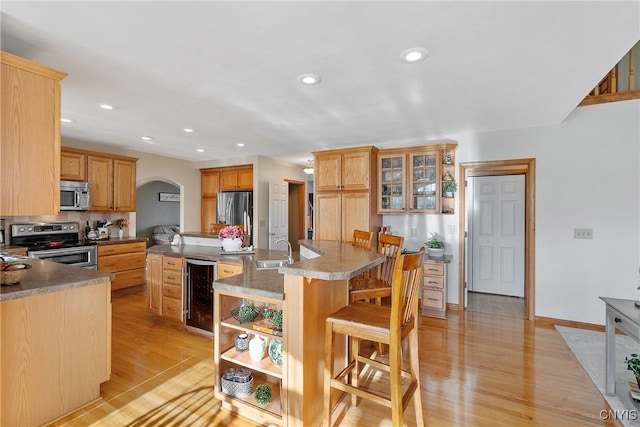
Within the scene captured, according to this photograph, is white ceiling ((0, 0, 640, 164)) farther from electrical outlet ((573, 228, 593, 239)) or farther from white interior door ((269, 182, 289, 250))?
white interior door ((269, 182, 289, 250))

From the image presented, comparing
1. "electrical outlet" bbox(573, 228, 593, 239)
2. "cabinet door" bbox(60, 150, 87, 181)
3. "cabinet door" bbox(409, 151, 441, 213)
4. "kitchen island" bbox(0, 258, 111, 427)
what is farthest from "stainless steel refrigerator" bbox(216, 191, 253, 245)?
"electrical outlet" bbox(573, 228, 593, 239)

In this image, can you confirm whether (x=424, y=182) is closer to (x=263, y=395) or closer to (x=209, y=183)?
(x=263, y=395)

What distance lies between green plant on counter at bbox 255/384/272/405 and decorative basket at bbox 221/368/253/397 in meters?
0.09

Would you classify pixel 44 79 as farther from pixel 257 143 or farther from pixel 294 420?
pixel 257 143

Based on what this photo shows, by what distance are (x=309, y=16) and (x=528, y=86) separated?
2.04m

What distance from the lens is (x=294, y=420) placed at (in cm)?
170

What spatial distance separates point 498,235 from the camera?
489cm

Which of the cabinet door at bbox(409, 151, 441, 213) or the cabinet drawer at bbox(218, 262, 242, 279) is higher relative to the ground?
the cabinet door at bbox(409, 151, 441, 213)

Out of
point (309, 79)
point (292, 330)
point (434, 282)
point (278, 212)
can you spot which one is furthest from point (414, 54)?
point (278, 212)

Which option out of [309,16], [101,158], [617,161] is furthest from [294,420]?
[101,158]

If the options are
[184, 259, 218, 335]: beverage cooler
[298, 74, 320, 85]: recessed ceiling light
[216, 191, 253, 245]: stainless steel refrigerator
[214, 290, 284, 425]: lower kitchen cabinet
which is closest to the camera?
[214, 290, 284, 425]: lower kitchen cabinet

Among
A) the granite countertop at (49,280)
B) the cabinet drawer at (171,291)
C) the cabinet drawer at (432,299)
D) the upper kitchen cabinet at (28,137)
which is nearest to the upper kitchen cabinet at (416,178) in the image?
the cabinet drawer at (432,299)

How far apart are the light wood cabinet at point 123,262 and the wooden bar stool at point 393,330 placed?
415 centimetres

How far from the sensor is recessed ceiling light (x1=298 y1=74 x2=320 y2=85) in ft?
7.61
